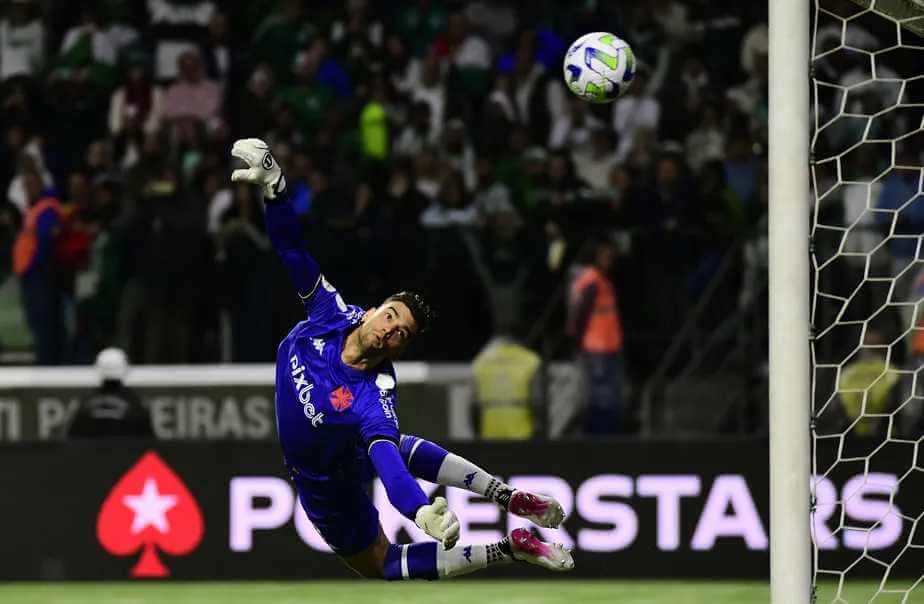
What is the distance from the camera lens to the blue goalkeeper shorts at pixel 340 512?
7879 millimetres

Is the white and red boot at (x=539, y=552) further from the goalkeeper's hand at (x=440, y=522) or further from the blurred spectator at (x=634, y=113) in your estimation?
the blurred spectator at (x=634, y=113)

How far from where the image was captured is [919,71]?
12938mm

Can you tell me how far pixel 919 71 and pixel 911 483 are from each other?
3.80 metres

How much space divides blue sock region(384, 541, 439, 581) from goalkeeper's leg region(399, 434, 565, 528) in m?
0.41

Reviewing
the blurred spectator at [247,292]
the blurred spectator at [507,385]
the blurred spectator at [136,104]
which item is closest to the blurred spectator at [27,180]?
the blurred spectator at [136,104]

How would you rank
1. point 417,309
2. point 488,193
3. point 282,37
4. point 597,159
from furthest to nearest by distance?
point 282,37 < point 597,159 < point 488,193 < point 417,309

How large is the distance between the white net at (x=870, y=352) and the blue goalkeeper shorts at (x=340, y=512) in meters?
2.68

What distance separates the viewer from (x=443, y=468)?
26.0ft

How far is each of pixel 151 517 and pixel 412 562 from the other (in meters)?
3.21

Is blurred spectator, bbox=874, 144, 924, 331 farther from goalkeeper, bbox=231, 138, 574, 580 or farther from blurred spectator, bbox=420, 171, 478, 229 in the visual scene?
goalkeeper, bbox=231, 138, 574, 580

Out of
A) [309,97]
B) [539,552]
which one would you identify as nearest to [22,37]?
[309,97]

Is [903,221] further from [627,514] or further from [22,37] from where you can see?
[22,37]

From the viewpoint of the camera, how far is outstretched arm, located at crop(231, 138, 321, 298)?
741 cm

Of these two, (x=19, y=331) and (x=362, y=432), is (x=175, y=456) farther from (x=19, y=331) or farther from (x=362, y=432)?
(x=362, y=432)
